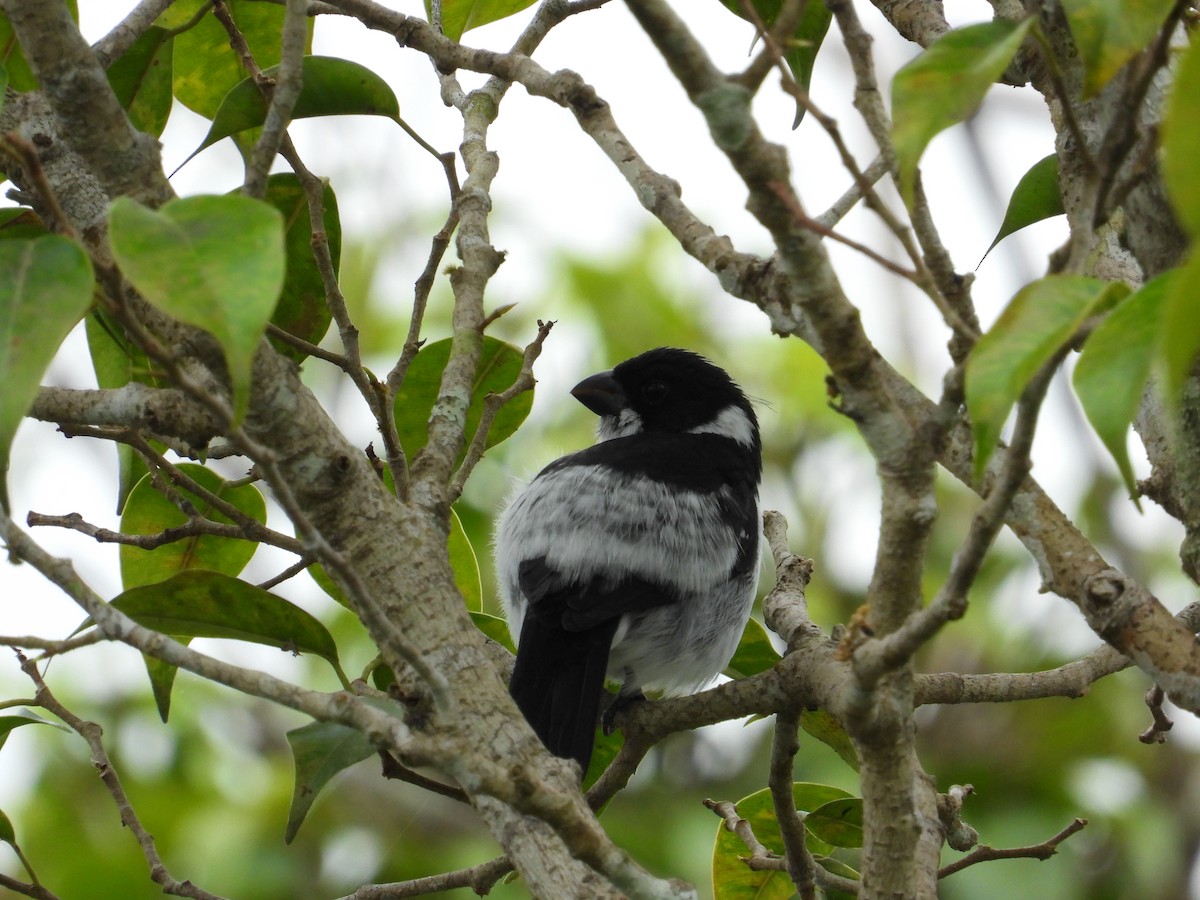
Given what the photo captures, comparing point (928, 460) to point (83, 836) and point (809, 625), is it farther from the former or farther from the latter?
point (83, 836)

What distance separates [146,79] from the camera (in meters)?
2.36

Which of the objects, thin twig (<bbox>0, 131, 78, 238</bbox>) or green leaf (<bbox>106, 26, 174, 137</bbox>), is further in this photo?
green leaf (<bbox>106, 26, 174, 137</bbox>)

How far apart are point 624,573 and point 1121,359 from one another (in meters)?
2.40

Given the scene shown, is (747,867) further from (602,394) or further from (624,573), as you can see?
(602,394)

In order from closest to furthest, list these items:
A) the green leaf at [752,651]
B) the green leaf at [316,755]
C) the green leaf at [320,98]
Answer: the green leaf at [316,755]
the green leaf at [320,98]
the green leaf at [752,651]

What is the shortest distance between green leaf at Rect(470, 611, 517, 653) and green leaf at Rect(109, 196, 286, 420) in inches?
63.2

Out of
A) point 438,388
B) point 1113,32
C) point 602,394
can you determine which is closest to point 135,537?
point 438,388

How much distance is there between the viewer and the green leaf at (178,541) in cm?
259

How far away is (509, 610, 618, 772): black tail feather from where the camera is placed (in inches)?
114

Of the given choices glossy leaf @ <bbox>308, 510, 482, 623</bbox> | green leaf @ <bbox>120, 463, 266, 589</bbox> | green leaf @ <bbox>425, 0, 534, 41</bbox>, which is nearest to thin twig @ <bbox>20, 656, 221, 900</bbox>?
green leaf @ <bbox>120, 463, 266, 589</bbox>

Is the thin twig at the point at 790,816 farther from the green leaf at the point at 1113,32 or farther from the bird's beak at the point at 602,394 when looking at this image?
the bird's beak at the point at 602,394

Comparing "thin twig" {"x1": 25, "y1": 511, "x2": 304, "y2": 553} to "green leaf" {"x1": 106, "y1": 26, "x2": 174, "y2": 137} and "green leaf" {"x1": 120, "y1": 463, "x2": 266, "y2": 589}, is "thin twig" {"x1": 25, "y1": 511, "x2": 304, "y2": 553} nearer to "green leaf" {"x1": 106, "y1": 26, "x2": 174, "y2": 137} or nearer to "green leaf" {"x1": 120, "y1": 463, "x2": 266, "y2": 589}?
"green leaf" {"x1": 120, "y1": 463, "x2": 266, "y2": 589}

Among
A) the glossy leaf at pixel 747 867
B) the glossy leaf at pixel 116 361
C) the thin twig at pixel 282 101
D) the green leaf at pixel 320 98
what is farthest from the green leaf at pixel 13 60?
the glossy leaf at pixel 747 867

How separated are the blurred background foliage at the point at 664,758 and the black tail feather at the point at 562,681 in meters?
1.40
